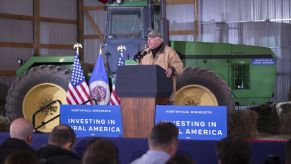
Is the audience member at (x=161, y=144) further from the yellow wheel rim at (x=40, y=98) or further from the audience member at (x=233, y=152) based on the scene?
the yellow wheel rim at (x=40, y=98)

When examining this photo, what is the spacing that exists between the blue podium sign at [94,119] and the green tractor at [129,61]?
343cm

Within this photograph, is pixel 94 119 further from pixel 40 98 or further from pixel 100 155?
pixel 40 98

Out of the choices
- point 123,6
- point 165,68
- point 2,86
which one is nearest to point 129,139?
point 165,68

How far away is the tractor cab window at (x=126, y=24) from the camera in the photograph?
1181 centimetres

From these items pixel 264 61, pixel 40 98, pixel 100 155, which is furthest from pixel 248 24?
pixel 100 155

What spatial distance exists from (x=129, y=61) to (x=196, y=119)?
4781mm

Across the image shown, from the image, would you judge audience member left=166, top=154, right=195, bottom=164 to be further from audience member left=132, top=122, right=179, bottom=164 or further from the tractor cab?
the tractor cab

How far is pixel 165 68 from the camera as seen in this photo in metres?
7.64

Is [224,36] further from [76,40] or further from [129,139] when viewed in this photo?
[129,139]

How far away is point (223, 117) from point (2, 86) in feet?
42.4

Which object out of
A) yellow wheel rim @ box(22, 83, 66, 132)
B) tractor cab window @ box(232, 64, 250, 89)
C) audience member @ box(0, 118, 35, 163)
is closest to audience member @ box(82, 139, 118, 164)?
audience member @ box(0, 118, 35, 163)

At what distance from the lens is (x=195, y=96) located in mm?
11695

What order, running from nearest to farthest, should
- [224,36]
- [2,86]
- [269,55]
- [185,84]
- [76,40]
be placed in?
[185,84], [269,55], [2,86], [224,36], [76,40]

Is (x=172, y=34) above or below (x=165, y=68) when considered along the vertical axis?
above
